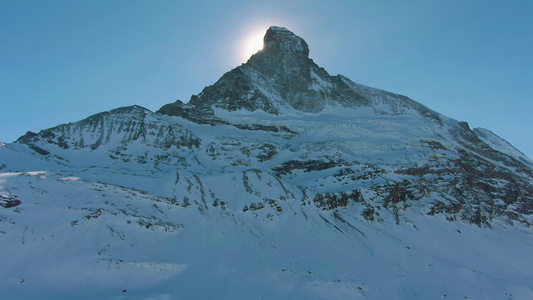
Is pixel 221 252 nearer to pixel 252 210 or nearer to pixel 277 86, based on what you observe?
pixel 252 210

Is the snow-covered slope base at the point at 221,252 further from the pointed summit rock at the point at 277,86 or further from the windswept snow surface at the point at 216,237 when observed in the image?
the pointed summit rock at the point at 277,86

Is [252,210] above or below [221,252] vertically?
above

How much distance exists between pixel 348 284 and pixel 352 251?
9159mm

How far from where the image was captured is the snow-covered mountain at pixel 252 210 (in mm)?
26797

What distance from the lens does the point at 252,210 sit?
1720 inches

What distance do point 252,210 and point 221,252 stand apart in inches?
423

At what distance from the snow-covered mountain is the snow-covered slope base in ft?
0.55

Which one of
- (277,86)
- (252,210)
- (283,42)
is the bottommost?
(252,210)

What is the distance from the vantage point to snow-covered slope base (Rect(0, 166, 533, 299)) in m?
24.7

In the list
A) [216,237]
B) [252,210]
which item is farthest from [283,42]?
[216,237]

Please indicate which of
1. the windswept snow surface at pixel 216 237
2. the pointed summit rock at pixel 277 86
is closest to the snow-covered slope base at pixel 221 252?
the windswept snow surface at pixel 216 237

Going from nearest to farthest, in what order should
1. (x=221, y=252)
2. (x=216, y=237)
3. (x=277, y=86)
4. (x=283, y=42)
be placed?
(x=221, y=252) → (x=216, y=237) → (x=277, y=86) → (x=283, y=42)

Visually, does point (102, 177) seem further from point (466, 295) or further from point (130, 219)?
point (466, 295)

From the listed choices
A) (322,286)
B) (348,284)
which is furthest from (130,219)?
(348,284)
